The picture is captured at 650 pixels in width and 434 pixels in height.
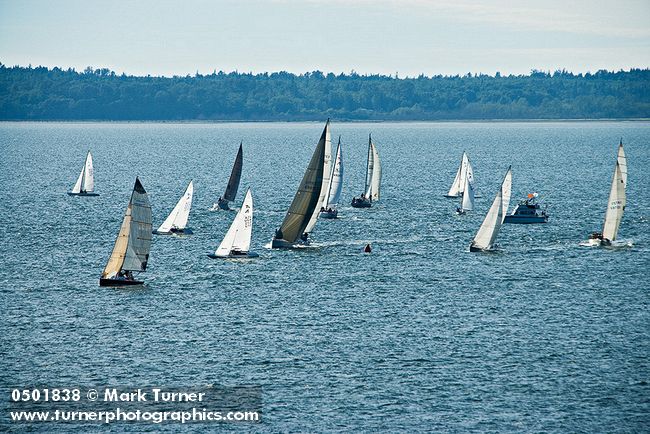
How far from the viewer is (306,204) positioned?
100 m

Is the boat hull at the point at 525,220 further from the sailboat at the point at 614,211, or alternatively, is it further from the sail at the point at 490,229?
the sail at the point at 490,229

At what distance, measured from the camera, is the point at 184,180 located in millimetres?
193375

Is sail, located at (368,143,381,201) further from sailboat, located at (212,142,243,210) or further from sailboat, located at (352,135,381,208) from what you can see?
sailboat, located at (212,142,243,210)

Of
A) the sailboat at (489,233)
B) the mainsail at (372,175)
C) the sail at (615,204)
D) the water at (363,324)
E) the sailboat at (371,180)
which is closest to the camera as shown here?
the water at (363,324)

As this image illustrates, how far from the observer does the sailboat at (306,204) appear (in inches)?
3952

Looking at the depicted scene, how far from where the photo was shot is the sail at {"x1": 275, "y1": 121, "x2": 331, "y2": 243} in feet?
329

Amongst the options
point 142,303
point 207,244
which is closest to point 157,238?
point 207,244

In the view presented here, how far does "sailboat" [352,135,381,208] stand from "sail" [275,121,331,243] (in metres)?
31.8

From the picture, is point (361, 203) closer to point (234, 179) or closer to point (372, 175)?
point (372, 175)

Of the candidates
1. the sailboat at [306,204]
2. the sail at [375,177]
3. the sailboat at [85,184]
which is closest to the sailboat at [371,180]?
the sail at [375,177]

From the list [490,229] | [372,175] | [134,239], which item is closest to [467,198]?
[372,175]

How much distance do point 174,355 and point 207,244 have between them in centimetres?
3929

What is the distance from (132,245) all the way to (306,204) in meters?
22.3

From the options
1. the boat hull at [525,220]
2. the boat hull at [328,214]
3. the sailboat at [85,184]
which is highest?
the boat hull at [525,220]
